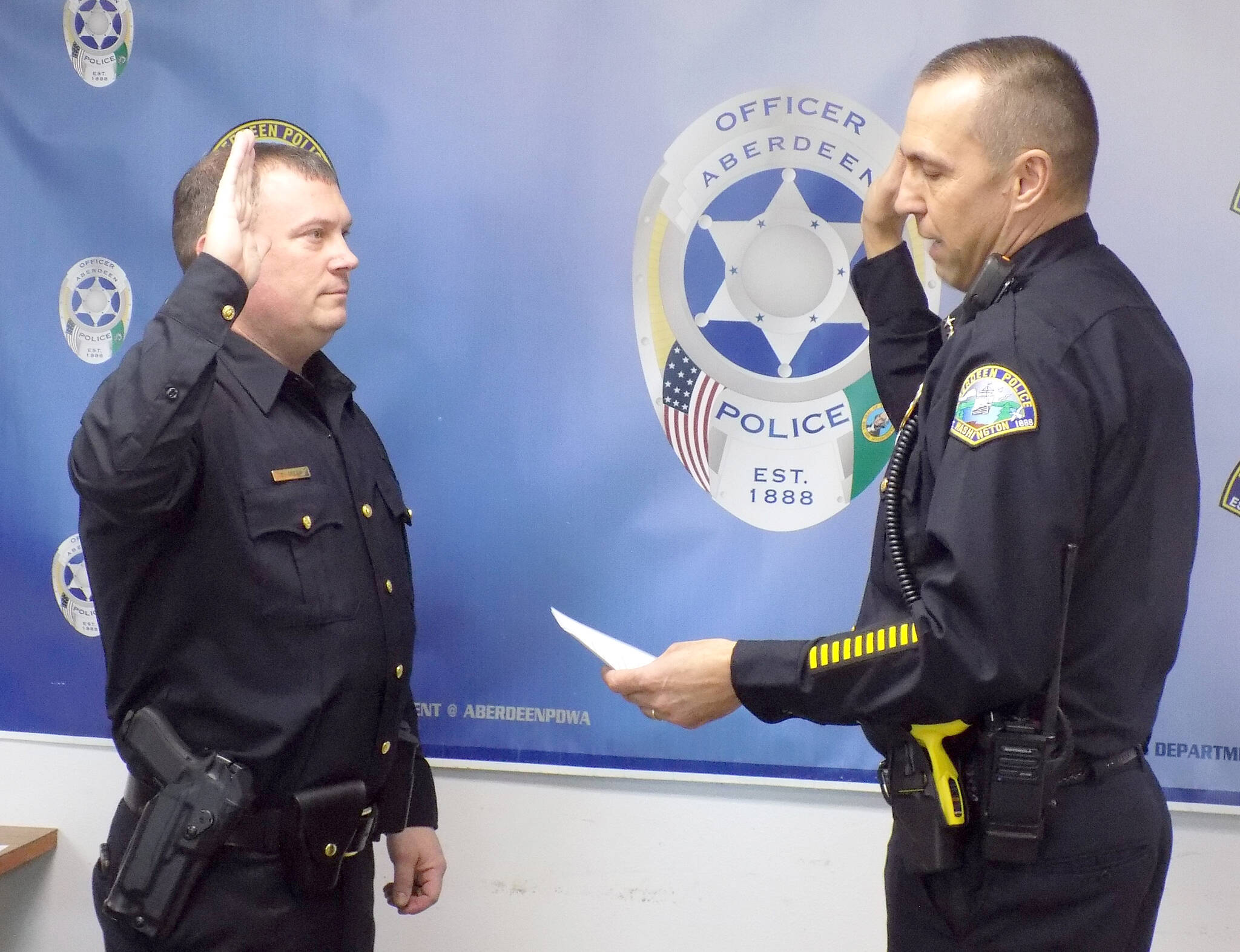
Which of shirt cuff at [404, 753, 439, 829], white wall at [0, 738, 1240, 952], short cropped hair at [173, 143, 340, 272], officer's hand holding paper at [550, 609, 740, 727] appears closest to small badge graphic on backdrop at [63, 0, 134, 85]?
short cropped hair at [173, 143, 340, 272]

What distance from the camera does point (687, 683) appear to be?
1.39 meters

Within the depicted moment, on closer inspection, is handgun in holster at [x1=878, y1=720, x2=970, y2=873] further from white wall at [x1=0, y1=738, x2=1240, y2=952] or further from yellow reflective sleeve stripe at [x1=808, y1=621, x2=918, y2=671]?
white wall at [x1=0, y1=738, x2=1240, y2=952]

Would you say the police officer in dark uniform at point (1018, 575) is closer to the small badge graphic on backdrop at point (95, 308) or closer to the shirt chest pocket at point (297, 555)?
the shirt chest pocket at point (297, 555)

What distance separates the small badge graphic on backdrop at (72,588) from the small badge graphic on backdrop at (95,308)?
1.20 feet

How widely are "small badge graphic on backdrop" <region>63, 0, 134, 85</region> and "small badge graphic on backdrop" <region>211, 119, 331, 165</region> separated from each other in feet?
0.82

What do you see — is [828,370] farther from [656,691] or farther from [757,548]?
[656,691]

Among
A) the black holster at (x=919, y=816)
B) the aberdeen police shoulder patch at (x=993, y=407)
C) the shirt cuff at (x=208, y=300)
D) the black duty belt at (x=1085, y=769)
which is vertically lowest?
the black holster at (x=919, y=816)

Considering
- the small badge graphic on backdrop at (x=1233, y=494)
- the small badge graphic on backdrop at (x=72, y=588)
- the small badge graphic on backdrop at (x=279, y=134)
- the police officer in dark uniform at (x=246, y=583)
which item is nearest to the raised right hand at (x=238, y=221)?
the police officer in dark uniform at (x=246, y=583)

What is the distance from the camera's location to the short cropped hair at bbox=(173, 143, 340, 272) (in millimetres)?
1641

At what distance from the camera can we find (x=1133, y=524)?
130 centimetres

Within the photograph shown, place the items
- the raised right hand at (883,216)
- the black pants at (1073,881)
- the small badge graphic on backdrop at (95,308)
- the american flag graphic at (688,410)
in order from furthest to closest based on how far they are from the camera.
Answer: the small badge graphic on backdrop at (95,308) < the american flag graphic at (688,410) < the raised right hand at (883,216) < the black pants at (1073,881)

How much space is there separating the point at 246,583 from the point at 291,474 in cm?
16

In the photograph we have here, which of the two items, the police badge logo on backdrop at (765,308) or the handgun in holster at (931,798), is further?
the police badge logo on backdrop at (765,308)

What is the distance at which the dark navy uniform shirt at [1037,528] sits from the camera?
1.21m
